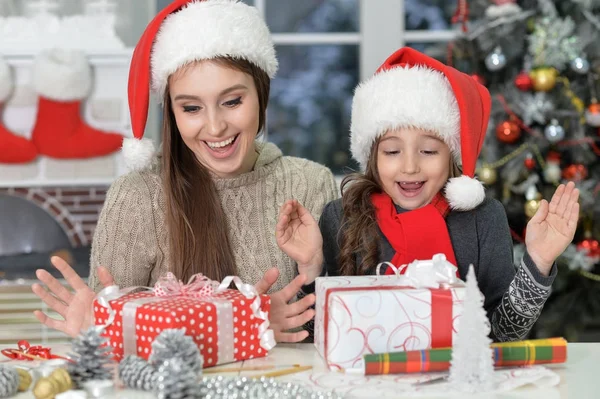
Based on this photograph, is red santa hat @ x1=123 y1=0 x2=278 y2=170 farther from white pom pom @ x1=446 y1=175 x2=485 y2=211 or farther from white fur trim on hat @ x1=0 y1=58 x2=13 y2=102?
white fur trim on hat @ x1=0 y1=58 x2=13 y2=102

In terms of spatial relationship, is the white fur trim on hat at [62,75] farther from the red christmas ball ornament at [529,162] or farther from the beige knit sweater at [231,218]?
the red christmas ball ornament at [529,162]

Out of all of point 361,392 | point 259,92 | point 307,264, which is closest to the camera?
point 361,392

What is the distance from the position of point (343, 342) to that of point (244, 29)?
875 mm

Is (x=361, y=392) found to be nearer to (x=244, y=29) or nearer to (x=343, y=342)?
(x=343, y=342)

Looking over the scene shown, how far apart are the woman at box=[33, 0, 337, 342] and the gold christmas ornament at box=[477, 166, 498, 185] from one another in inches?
62.4

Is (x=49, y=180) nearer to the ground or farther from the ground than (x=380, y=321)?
farther from the ground

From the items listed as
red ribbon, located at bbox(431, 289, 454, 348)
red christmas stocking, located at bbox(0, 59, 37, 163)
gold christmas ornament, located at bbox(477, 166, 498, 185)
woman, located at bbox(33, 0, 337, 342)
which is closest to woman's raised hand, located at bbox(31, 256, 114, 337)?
woman, located at bbox(33, 0, 337, 342)

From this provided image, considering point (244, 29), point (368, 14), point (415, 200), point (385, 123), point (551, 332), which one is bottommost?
point (551, 332)

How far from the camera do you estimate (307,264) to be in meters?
1.67

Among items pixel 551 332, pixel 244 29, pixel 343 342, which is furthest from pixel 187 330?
pixel 551 332

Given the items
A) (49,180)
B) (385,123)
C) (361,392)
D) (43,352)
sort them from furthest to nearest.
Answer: (49,180)
(385,123)
(43,352)
(361,392)

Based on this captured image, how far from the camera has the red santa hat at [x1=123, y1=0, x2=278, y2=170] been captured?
182 cm

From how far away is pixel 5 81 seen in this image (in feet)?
12.3

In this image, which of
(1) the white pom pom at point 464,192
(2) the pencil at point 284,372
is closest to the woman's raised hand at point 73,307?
(2) the pencil at point 284,372
